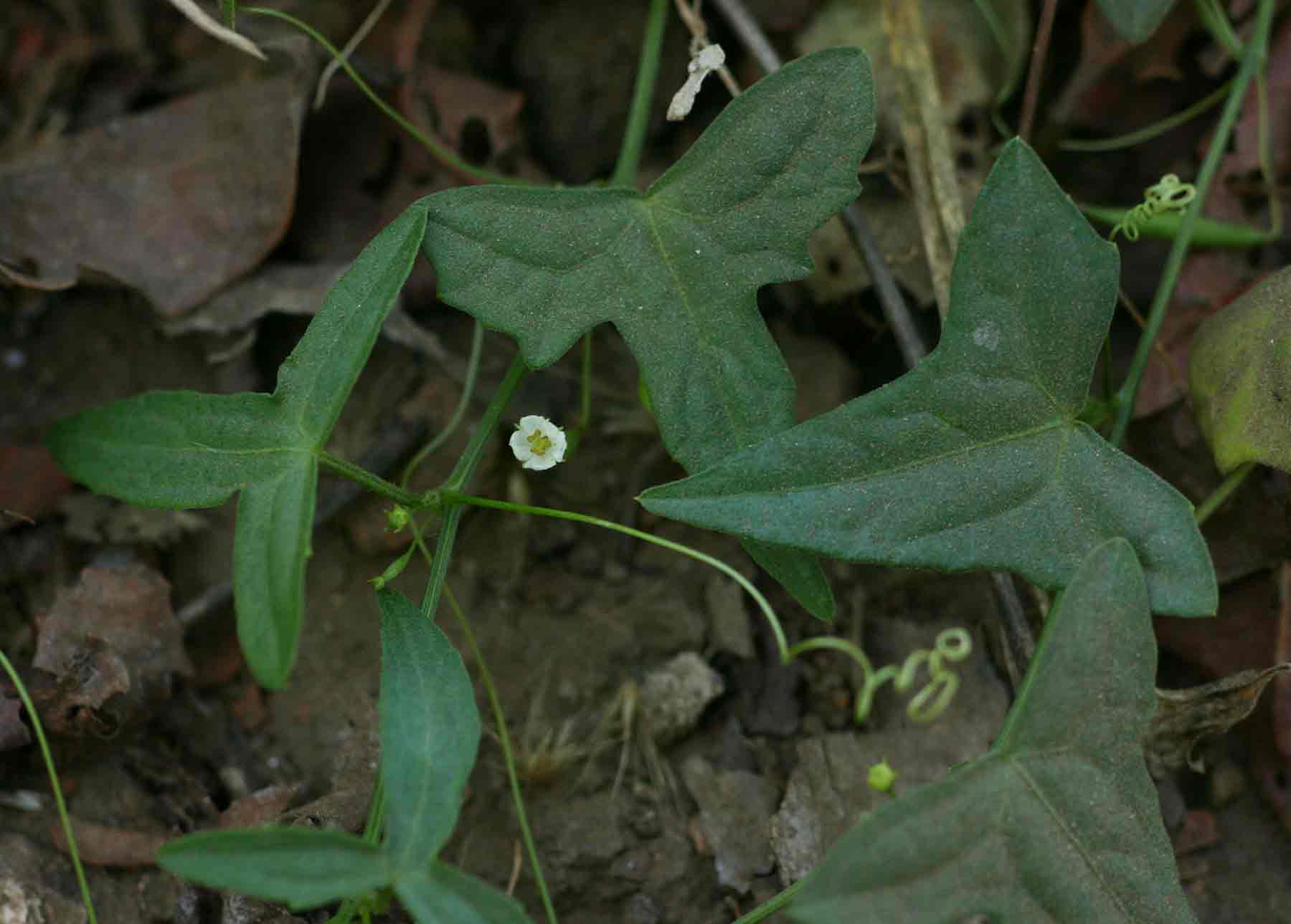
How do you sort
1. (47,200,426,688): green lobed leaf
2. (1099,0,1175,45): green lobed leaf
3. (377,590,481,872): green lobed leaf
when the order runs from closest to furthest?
(377,590,481,872): green lobed leaf → (47,200,426,688): green lobed leaf → (1099,0,1175,45): green lobed leaf

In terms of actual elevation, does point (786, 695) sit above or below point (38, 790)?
above

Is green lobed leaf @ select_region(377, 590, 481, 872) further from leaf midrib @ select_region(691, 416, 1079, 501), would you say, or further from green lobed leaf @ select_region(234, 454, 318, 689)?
leaf midrib @ select_region(691, 416, 1079, 501)

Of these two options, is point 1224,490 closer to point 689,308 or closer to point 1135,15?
point 1135,15

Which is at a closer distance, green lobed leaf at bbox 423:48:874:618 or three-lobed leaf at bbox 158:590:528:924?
three-lobed leaf at bbox 158:590:528:924

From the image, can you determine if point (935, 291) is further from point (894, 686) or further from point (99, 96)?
point (99, 96)

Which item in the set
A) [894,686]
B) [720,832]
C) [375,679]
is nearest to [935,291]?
[894,686]

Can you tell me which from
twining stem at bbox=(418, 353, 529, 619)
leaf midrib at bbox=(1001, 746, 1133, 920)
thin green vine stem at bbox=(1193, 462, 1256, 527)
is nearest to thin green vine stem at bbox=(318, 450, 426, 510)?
twining stem at bbox=(418, 353, 529, 619)

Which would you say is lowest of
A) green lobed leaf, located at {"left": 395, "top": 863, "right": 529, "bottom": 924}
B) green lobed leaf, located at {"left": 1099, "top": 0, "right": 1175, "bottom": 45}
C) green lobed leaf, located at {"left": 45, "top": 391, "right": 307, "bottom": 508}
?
green lobed leaf, located at {"left": 395, "top": 863, "right": 529, "bottom": 924}
